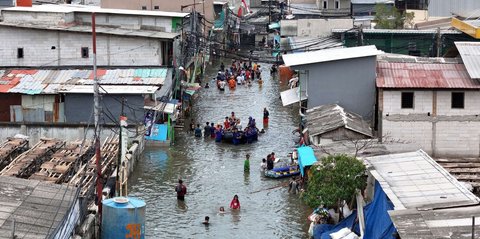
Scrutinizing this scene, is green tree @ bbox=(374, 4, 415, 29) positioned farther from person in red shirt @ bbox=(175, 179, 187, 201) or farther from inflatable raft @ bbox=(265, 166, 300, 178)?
person in red shirt @ bbox=(175, 179, 187, 201)

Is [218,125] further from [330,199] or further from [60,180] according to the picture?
[330,199]

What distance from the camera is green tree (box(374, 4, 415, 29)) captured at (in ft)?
187

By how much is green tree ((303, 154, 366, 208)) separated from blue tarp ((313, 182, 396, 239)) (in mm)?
617

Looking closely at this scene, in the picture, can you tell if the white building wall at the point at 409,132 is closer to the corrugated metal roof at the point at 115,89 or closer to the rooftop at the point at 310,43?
the corrugated metal roof at the point at 115,89

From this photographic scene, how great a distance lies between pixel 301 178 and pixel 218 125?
32.4 feet

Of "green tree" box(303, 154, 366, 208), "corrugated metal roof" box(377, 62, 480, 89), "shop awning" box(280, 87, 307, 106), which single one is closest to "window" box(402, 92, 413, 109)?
"corrugated metal roof" box(377, 62, 480, 89)

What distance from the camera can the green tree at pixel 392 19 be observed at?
57.1 metres

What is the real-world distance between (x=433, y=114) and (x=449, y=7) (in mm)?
25291

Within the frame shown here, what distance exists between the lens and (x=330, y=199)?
26141 mm

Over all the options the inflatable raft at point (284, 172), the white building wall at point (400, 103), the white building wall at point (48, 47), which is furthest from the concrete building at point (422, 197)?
the white building wall at point (48, 47)

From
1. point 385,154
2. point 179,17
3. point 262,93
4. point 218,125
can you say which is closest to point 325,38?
point 262,93

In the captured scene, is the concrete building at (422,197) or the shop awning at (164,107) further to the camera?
the shop awning at (164,107)

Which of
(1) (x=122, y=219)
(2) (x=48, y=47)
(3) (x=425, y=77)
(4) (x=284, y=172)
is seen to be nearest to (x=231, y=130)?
(4) (x=284, y=172)

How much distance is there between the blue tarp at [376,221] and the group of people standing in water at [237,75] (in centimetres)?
3111
